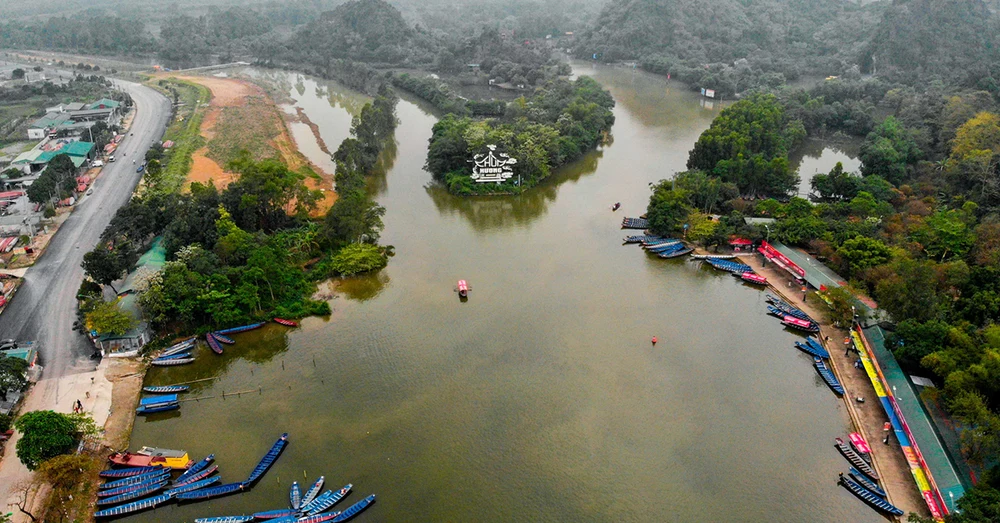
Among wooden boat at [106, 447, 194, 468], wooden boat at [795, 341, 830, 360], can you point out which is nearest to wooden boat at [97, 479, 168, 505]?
wooden boat at [106, 447, 194, 468]

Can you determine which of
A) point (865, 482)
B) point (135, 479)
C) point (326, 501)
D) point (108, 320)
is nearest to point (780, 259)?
point (865, 482)

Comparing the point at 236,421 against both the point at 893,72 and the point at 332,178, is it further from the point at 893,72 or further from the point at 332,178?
the point at 893,72

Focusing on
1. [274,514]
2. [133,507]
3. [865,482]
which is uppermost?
[865,482]

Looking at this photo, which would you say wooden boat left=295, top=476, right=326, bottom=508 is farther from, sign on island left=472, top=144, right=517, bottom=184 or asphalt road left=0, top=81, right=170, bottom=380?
sign on island left=472, top=144, right=517, bottom=184

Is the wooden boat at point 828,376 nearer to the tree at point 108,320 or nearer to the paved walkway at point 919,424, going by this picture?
the paved walkway at point 919,424

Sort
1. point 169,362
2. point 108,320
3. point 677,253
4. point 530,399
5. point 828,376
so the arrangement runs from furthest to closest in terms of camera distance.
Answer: point 677,253 < point 169,362 < point 108,320 < point 828,376 < point 530,399

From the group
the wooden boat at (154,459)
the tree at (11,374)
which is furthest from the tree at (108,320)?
the wooden boat at (154,459)

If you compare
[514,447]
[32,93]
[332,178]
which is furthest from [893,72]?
[32,93]

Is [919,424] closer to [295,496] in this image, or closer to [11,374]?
[295,496]
